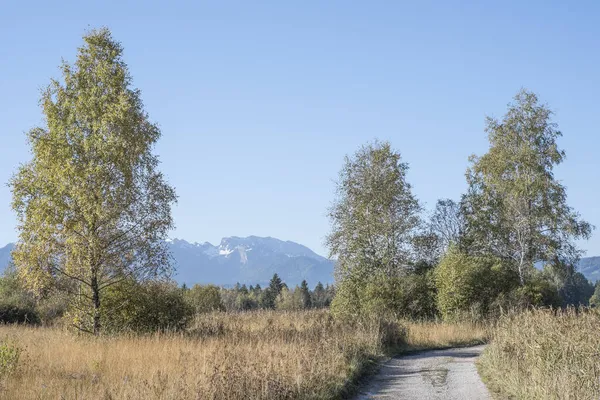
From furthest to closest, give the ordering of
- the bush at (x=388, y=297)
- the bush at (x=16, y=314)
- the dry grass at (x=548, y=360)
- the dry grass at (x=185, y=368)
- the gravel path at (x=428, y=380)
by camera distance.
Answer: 1. the bush at (x=16, y=314)
2. the bush at (x=388, y=297)
3. the gravel path at (x=428, y=380)
4. the dry grass at (x=185, y=368)
5. the dry grass at (x=548, y=360)

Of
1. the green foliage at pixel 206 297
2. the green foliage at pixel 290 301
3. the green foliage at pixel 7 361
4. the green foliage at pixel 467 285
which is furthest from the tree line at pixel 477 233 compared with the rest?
the green foliage at pixel 290 301

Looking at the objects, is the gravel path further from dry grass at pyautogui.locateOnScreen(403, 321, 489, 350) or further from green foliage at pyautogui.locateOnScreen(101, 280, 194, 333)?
green foliage at pyautogui.locateOnScreen(101, 280, 194, 333)

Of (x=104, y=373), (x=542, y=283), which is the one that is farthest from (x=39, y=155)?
(x=542, y=283)

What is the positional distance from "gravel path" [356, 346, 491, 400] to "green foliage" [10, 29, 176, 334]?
30.0ft

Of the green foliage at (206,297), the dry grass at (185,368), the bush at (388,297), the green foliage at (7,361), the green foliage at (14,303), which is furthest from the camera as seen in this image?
the green foliage at (206,297)

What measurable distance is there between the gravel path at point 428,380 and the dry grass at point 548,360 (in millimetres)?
579

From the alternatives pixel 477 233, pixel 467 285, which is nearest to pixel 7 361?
pixel 467 285

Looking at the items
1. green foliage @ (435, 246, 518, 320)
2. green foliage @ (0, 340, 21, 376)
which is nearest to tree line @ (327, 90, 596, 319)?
green foliage @ (435, 246, 518, 320)

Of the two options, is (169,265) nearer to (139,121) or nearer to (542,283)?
(139,121)

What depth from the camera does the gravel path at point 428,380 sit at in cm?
1348

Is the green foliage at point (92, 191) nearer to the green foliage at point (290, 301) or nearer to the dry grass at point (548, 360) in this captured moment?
the dry grass at point (548, 360)

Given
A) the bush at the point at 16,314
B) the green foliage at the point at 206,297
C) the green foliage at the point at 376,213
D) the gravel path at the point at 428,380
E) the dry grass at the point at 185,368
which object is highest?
the green foliage at the point at 376,213

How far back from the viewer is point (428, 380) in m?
15.7

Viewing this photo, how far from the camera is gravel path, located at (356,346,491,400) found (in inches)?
531
